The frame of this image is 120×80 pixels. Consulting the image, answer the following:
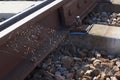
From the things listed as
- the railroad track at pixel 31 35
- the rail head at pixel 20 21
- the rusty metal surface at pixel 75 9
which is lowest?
the rusty metal surface at pixel 75 9

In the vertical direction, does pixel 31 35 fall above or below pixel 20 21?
below

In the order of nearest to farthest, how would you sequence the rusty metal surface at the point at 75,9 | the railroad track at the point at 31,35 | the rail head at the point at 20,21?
1. the rail head at the point at 20,21
2. the railroad track at the point at 31,35
3. the rusty metal surface at the point at 75,9

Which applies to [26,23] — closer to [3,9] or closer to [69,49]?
[69,49]

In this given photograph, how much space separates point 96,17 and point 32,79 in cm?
230

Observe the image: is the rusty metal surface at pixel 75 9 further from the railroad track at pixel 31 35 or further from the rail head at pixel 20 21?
the rail head at pixel 20 21

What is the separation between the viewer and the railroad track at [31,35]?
3007 millimetres

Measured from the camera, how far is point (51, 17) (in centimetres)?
401

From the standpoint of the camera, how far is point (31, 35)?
3473mm

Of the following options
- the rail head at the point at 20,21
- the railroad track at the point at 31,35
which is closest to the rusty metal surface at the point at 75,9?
the railroad track at the point at 31,35

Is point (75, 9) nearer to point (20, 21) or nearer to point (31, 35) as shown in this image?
point (31, 35)

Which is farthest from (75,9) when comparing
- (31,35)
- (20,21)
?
(20,21)

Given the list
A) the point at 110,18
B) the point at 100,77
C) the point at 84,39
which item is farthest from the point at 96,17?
the point at 100,77

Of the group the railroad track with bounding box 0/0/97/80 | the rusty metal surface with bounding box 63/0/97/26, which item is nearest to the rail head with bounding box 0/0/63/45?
the railroad track with bounding box 0/0/97/80

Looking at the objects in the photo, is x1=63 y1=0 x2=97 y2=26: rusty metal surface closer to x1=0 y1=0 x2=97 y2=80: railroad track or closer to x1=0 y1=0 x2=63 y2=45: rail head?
x1=0 y1=0 x2=97 y2=80: railroad track
